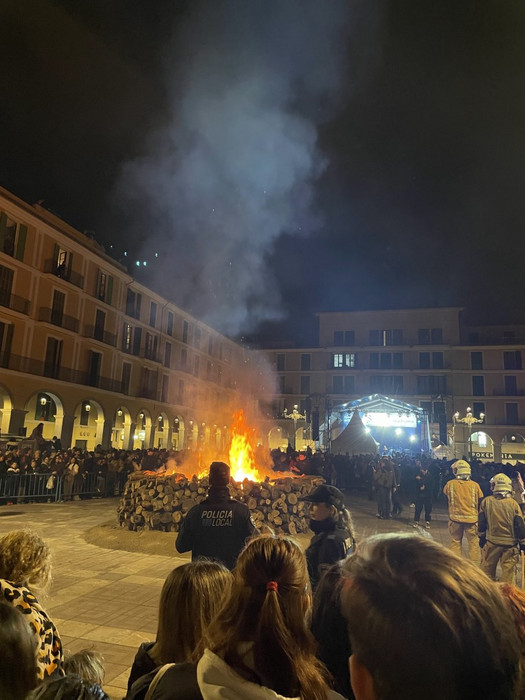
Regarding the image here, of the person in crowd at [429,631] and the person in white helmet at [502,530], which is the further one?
the person in white helmet at [502,530]

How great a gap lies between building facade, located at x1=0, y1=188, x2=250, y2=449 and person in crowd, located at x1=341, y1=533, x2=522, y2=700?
44.3 feet

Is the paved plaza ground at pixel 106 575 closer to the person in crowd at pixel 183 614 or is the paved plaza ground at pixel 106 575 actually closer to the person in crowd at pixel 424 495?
the person in crowd at pixel 424 495

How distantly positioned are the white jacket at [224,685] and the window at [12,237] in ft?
93.4

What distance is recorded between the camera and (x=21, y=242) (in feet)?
87.6

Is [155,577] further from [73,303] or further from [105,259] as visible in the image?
[105,259]

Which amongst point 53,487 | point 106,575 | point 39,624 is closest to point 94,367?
point 53,487

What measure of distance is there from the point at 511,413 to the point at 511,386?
2712 millimetres

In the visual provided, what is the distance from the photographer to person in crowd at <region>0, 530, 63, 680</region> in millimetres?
2080

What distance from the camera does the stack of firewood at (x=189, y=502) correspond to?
10266 mm

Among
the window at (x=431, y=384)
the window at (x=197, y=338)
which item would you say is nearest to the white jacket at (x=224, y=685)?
the window at (x=197, y=338)

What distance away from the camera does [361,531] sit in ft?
35.4

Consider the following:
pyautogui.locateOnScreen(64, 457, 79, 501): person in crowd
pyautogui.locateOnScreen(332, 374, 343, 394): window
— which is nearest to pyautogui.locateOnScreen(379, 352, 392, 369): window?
pyautogui.locateOnScreen(332, 374, 343, 394): window

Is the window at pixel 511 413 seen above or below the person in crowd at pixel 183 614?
above

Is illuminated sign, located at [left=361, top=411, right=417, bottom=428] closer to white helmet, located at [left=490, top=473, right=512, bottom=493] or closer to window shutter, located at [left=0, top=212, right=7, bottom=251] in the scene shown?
window shutter, located at [left=0, top=212, right=7, bottom=251]
